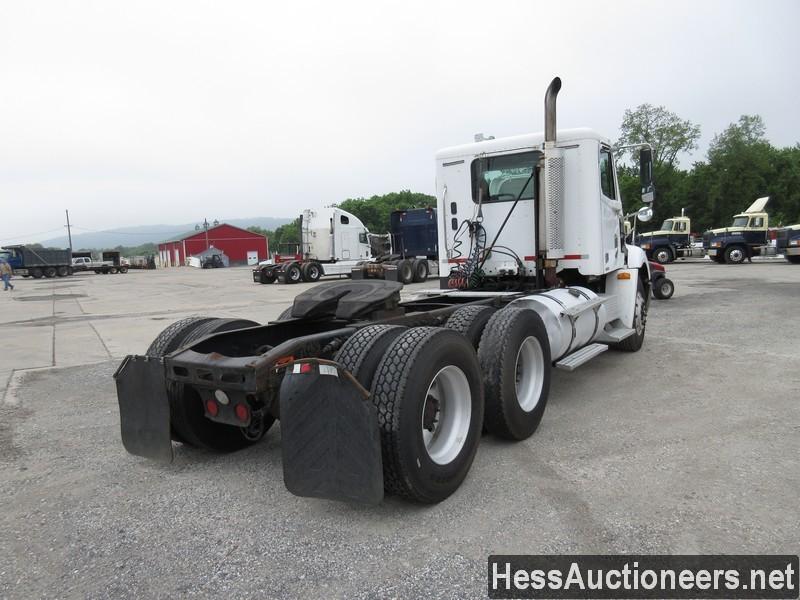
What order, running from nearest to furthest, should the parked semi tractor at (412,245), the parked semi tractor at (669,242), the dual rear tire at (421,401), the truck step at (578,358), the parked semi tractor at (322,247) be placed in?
the dual rear tire at (421,401) < the truck step at (578,358) < the parked semi tractor at (412,245) < the parked semi tractor at (322,247) < the parked semi tractor at (669,242)

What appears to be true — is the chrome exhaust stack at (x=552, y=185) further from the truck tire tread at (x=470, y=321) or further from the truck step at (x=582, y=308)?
the truck tire tread at (x=470, y=321)

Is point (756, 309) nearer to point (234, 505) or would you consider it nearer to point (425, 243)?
point (234, 505)

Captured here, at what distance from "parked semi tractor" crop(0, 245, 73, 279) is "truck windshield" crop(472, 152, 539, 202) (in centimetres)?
5139

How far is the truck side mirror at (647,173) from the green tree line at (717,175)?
42970mm

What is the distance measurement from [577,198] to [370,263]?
17.5 metres

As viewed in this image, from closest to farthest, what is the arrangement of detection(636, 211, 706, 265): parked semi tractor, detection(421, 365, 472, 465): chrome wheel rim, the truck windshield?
detection(421, 365, 472, 465): chrome wheel rim < the truck windshield < detection(636, 211, 706, 265): parked semi tractor

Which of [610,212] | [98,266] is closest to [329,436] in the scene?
[610,212]

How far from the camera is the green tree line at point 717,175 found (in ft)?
170

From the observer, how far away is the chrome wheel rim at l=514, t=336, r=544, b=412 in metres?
4.45

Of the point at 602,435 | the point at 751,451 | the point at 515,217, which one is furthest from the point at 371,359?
the point at 515,217

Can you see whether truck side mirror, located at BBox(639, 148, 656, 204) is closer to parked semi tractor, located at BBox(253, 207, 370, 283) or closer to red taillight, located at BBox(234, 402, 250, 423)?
red taillight, located at BBox(234, 402, 250, 423)

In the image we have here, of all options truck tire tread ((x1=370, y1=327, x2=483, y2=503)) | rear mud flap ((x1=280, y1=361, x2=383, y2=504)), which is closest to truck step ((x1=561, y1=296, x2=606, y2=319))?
truck tire tread ((x1=370, y1=327, x2=483, y2=503))

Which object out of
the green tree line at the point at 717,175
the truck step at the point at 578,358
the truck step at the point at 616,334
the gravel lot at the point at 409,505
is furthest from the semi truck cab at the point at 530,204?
the green tree line at the point at 717,175

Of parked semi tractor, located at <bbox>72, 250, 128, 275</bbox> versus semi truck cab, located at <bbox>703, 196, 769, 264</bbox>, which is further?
parked semi tractor, located at <bbox>72, 250, 128, 275</bbox>
